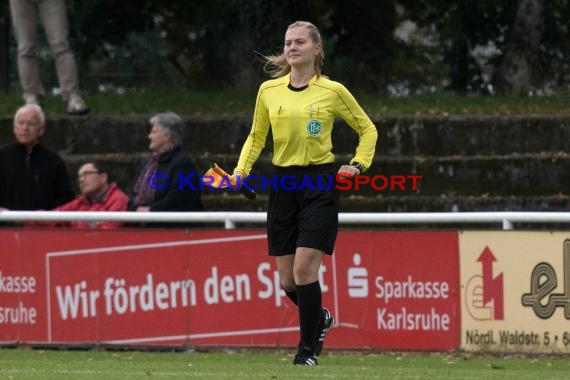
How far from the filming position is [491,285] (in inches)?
540

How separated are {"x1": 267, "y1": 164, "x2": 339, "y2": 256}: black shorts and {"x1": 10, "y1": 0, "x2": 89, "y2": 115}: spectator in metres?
7.17

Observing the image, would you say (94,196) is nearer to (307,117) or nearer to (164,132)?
(164,132)

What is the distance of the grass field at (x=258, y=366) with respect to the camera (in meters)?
11.2

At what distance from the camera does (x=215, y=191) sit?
17.8m

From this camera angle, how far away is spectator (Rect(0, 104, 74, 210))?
15.1 m

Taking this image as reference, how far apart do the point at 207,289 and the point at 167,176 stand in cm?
106

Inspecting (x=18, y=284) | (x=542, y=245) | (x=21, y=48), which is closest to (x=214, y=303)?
(x=18, y=284)

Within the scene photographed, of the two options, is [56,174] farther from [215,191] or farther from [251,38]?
[251,38]

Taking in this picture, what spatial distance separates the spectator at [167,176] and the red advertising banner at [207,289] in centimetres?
38

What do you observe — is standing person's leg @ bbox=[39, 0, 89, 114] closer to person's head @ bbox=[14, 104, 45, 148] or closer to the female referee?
person's head @ bbox=[14, 104, 45, 148]

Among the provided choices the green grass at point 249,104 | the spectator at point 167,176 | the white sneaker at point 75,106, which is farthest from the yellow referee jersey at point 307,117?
the white sneaker at point 75,106

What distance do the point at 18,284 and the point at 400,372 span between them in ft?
14.0

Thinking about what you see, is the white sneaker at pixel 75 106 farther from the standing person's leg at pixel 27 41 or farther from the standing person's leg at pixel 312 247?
the standing person's leg at pixel 312 247

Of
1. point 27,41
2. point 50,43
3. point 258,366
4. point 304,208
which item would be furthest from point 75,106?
point 304,208
